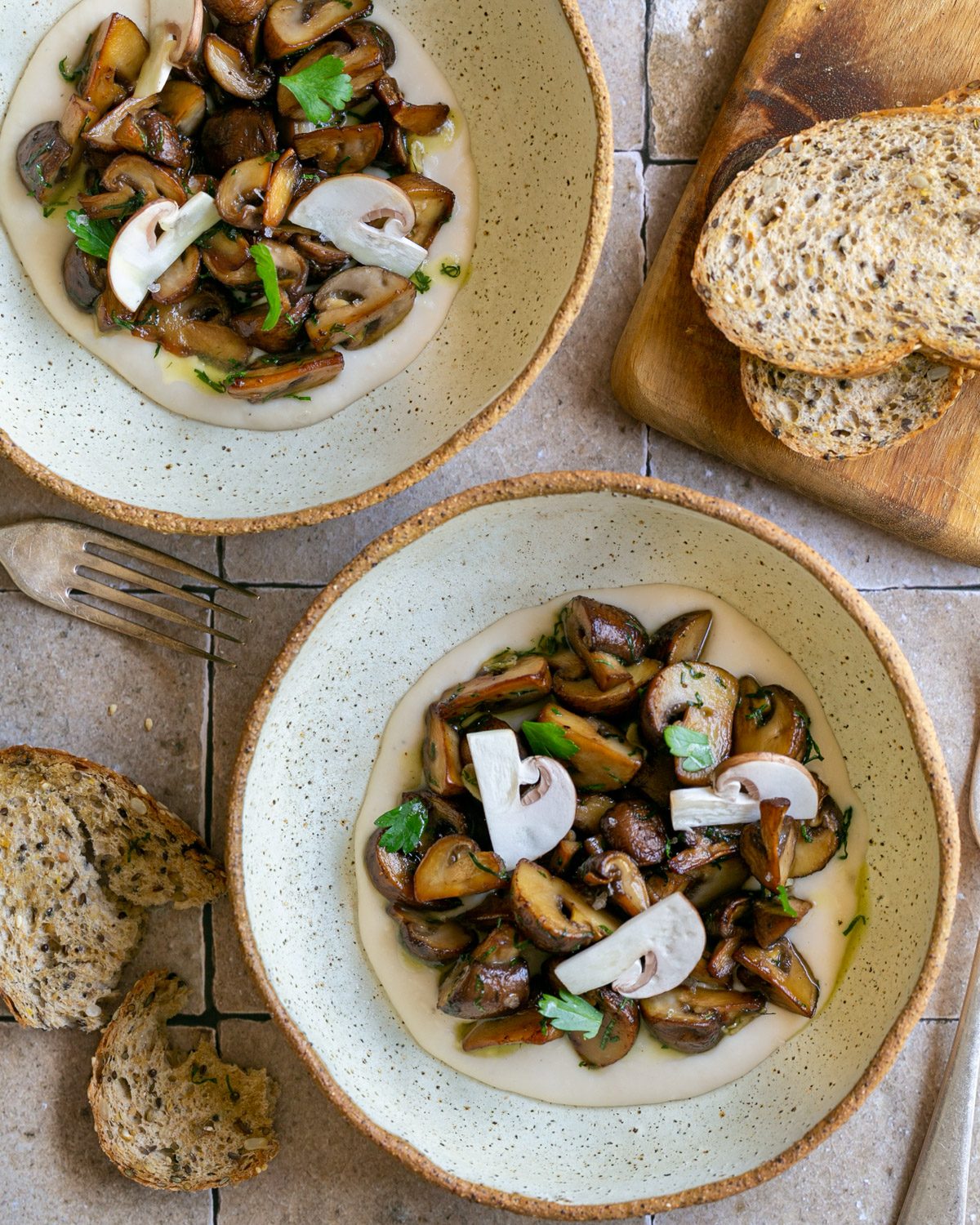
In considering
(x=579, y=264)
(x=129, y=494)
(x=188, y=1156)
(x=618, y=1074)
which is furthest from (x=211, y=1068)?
(x=579, y=264)

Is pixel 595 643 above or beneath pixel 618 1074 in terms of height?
above

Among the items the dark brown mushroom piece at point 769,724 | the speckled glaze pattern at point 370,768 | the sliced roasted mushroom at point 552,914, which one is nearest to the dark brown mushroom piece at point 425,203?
the speckled glaze pattern at point 370,768

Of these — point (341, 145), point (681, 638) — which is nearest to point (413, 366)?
point (341, 145)

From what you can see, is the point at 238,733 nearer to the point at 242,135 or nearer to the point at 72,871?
the point at 72,871

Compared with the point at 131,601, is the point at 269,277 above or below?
above

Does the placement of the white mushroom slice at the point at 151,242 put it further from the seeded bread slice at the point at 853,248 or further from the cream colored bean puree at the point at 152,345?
the seeded bread slice at the point at 853,248

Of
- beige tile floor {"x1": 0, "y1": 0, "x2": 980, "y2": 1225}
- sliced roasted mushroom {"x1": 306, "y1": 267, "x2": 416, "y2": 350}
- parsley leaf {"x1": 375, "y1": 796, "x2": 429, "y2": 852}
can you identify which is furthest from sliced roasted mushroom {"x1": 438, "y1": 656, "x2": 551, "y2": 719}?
sliced roasted mushroom {"x1": 306, "y1": 267, "x2": 416, "y2": 350}

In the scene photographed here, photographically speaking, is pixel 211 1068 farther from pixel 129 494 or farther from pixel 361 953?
pixel 129 494
